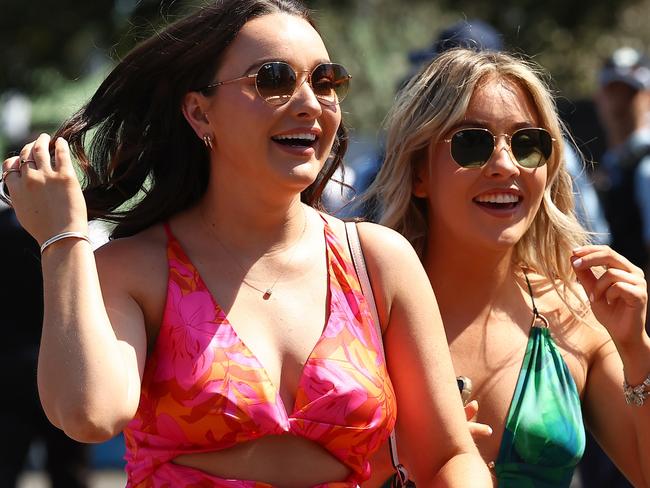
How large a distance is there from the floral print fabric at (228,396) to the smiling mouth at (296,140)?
1.20 ft

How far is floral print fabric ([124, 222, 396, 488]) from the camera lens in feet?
9.14

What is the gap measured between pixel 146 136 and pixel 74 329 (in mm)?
735

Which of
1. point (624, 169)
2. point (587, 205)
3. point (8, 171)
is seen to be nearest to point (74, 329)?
point (8, 171)

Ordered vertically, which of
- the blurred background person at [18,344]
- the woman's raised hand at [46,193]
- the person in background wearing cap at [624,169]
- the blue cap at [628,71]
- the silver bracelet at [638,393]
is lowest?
the blurred background person at [18,344]

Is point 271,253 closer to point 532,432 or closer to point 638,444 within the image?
point 532,432

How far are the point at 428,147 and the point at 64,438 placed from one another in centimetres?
428

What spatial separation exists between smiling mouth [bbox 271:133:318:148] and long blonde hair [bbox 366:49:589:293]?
667 millimetres

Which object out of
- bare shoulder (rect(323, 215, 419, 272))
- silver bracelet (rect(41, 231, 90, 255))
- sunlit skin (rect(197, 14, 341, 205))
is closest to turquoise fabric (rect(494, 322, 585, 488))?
bare shoulder (rect(323, 215, 419, 272))

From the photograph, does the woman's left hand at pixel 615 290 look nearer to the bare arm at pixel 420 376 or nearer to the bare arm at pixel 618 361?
the bare arm at pixel 618 361

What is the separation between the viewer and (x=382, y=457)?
3.34 metres

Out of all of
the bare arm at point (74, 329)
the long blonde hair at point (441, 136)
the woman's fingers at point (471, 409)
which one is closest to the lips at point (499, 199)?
the long blonde hair at point (441, 136)

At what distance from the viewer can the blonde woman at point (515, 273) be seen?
11.1 feet

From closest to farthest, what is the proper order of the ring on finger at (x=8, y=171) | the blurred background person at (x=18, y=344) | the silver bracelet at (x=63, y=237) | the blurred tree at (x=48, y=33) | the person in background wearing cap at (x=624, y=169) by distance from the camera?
the silver bracelet at (x=63, y=237) < the ring on finger at (x=8, y=171) < the person in background wearing cap at (x=624, y=169) < the blurred background person at (x=18, y=344) < the blurred tree at (x=48, y=33)

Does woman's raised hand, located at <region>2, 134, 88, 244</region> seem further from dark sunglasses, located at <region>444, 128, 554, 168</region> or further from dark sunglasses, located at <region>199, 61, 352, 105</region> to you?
dark sunglasses, located at <region>444, 128, 554, 168</region>
